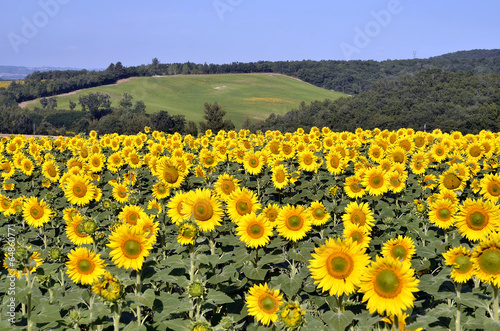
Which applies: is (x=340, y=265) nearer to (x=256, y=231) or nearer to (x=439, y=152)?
(x=256, y=231)

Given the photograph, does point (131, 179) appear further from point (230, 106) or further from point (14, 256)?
point (230, 106)

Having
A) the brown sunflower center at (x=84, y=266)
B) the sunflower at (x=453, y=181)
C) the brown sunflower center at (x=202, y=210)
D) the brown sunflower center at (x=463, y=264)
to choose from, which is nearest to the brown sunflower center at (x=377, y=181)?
the sunflower at (x=453, y=181)

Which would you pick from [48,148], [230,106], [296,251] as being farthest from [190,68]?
[296,251]

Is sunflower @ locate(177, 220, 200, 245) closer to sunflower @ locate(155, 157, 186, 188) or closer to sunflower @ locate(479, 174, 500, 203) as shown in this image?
sunflower @ locate(155, 157, 186, 188)

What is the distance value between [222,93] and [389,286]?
147 metres

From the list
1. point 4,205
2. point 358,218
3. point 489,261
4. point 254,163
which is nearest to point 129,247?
point 489,261

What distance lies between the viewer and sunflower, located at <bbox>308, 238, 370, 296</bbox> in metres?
3.64

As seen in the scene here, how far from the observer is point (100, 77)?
6107 inches

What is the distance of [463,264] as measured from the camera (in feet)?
13.6

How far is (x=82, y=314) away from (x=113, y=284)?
3.39 ft

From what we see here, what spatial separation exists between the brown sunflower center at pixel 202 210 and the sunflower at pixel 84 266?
1318 mm

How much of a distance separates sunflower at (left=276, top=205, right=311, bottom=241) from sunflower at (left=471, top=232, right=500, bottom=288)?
2.01m

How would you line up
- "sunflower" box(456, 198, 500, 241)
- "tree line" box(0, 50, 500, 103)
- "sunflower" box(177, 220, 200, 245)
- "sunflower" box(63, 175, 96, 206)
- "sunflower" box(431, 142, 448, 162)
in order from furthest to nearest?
1. "tree line" box(0, 50, 500, 103)
2. "sunflower" box(431, 142, 448, 162)
3. "sunflower" box(63, 175, 96, 206)
4. "sunflower" box(456, 198, 500, 241)
5. "sunflower" box(177, 220, 200, 245)

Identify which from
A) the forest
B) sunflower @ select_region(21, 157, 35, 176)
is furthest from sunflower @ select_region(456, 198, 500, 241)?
the forest
